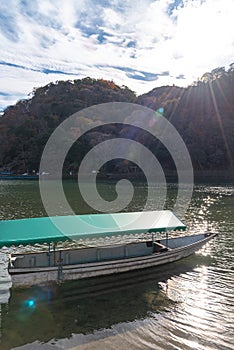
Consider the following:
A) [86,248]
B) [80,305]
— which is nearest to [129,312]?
[80,305]

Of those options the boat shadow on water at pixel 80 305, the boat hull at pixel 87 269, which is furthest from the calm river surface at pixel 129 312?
the boat hull at pixel 87 269

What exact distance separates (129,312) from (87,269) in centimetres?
214

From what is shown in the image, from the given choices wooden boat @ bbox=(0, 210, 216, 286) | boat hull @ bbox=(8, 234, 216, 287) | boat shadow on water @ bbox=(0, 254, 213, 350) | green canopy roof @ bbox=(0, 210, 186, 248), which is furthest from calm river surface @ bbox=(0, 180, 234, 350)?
green canopy roof @ bbox=(0, 210, 186, 248)

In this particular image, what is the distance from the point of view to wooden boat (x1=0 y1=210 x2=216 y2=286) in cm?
1027

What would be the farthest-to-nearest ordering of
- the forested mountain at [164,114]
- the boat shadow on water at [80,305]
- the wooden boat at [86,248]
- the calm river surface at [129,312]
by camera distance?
the forested mountain at [164,114] → the wooden boat at [86,248] → the boat shadow on water at [80,305] → the calm river surface at [129,312]

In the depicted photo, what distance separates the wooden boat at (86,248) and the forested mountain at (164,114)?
210 ft

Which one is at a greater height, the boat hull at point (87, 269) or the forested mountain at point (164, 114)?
the forested mountain at point (164, 114)

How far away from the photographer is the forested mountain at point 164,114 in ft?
255

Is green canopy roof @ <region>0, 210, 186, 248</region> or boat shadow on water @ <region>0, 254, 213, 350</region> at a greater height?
green canopy roof @ <region>0, 210, 186, 248</region>

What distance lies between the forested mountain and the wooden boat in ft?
210

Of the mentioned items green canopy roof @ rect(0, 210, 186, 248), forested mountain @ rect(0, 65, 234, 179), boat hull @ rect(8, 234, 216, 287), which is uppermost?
forested mountain @ rect(0, 65, 234, 179)

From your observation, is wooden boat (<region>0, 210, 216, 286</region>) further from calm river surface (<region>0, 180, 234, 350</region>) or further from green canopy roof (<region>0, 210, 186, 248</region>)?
calm river surface (<region>0, 180, 234, 350</region>)

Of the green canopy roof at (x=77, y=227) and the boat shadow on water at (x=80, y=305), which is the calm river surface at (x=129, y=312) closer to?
the boat shadow on water at (x=80, y=305)

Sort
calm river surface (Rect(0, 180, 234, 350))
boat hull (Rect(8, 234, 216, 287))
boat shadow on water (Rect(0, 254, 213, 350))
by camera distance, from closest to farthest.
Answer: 1. calm river surface (Rect(0, 180, 234, 350))
2. boat shadow on water (Rect(0, 254, 213, 350))
3. boat hull (Rect(8, 234, 216, 287))
